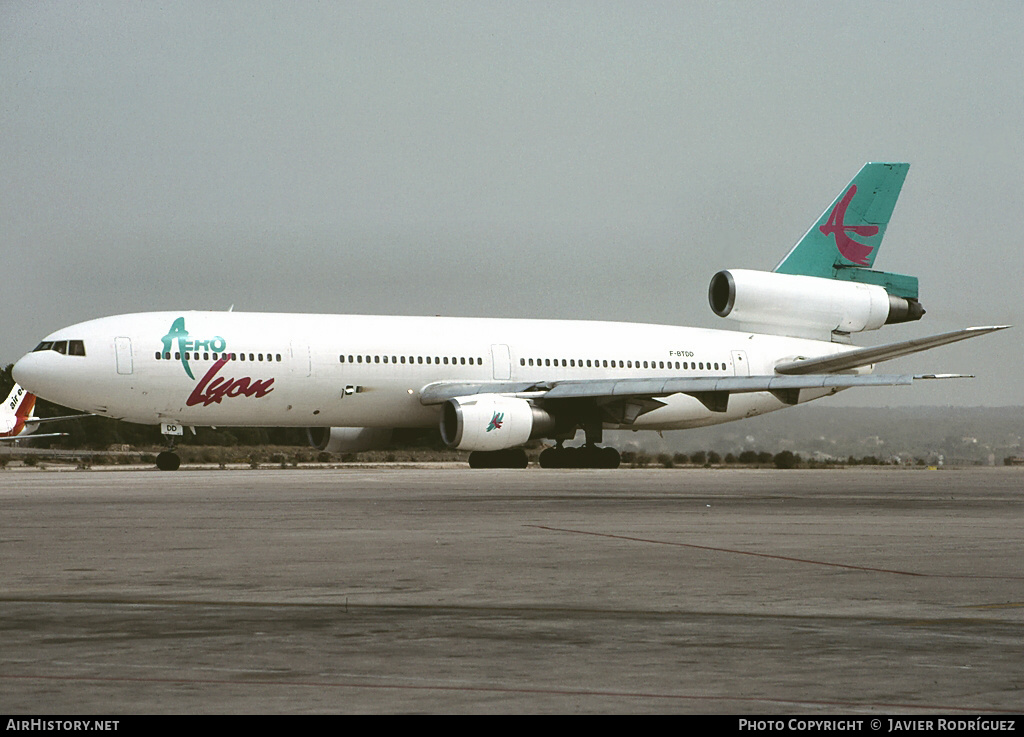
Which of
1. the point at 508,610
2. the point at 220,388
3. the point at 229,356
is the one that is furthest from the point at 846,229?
the point at 508,610

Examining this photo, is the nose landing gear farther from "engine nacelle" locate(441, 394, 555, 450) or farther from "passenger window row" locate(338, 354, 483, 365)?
"engine nacelle" locate(441, 394, 555, 450)

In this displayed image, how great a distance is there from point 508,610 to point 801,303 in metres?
37.3

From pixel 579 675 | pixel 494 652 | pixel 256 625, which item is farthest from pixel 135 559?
pixel 579 675

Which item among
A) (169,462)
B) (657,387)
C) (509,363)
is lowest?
(169,462)

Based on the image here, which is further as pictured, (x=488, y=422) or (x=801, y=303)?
(x=801, y=303)

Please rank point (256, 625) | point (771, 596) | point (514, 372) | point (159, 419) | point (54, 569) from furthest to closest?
point (514, 372), point (159, 419), point (54, 569), point (771, 596), point (256, 625)

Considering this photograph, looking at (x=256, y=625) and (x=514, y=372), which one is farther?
(x=514, y=372)

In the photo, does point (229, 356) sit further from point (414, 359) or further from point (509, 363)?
point (509, 363)

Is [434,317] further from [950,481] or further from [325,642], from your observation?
[325,642]

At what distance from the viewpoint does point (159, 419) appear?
35.2 meters

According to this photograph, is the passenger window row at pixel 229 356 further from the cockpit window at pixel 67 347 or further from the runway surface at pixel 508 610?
the runway surface at pixel 508 610

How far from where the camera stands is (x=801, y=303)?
44.5 meters

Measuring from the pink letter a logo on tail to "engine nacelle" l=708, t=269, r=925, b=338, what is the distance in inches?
39.2
